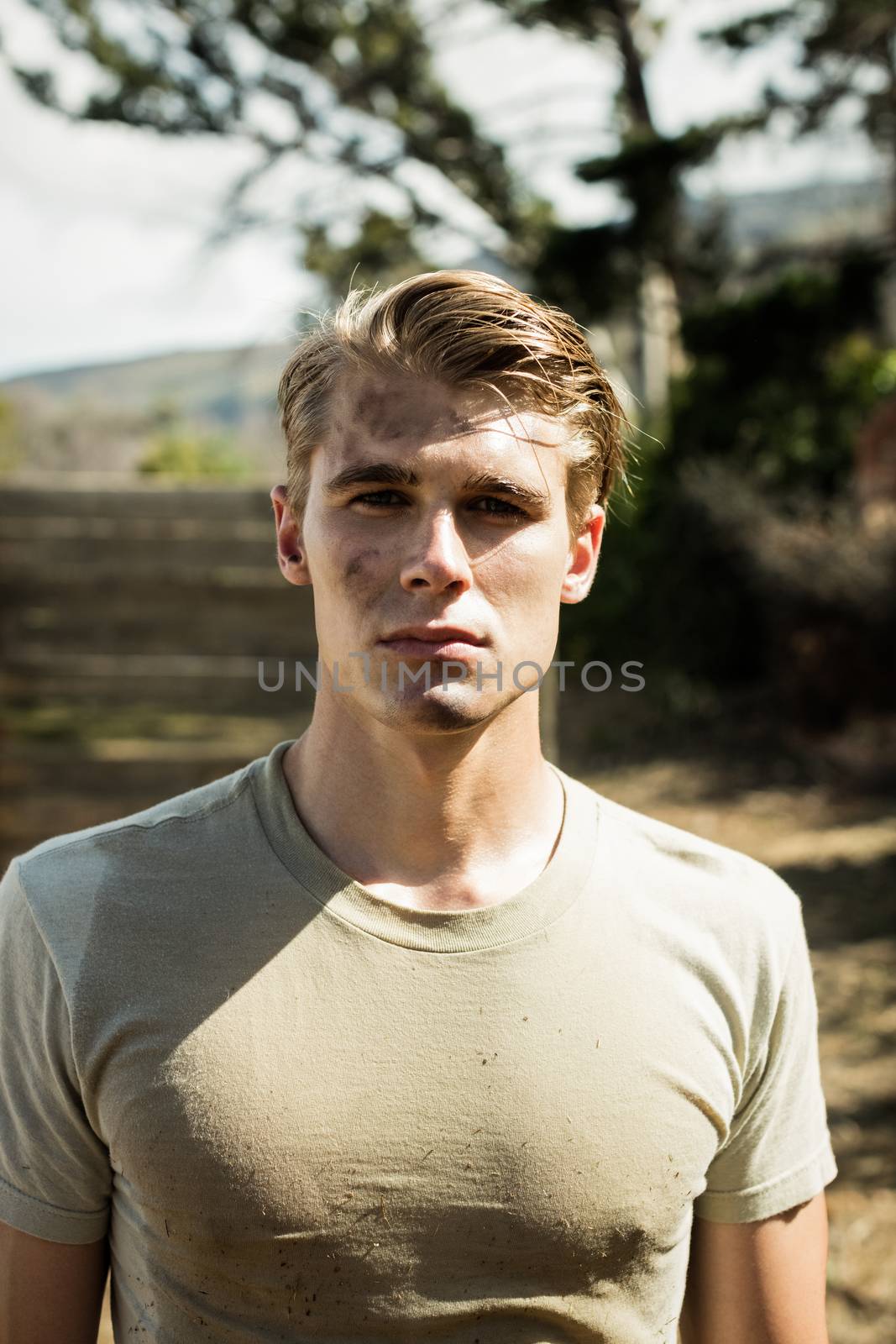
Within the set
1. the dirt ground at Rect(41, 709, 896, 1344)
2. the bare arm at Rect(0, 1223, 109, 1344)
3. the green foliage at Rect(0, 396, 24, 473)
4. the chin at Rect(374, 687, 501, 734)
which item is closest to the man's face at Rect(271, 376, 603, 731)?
the chin at Rect(374, 687, 501, 734)

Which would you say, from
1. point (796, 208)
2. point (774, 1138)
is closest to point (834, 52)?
point (796, 208)

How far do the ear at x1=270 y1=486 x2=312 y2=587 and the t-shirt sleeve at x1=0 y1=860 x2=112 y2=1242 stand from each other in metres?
0.59

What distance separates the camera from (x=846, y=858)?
6.40 m

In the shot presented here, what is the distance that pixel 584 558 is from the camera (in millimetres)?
1784

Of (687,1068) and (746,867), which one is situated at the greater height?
(746,867)

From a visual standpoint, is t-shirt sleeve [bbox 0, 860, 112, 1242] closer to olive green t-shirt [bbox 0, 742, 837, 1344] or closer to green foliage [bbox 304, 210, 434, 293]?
olive green t-shirt [bbox 0, 742, 837, 1344]

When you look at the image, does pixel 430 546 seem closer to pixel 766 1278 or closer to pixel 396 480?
pixel 396 480

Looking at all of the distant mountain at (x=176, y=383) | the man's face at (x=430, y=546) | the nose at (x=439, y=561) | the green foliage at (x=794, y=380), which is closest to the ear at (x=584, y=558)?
the man's face at (x=430, y=546)

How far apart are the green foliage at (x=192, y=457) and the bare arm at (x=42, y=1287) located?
13437 millimetres

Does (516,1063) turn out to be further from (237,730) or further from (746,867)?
(237,730)

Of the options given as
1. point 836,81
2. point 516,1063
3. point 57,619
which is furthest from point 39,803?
point 836,81

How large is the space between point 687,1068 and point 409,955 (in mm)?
391

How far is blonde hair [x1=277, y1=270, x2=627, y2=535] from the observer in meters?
Result: 1.54

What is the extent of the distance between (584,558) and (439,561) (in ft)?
1.17
